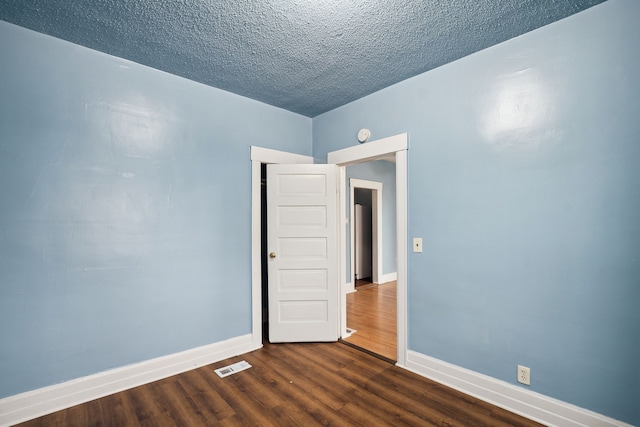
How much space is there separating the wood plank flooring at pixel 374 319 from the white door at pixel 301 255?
39 centimetres

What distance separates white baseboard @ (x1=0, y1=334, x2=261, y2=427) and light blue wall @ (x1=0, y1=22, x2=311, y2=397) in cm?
6

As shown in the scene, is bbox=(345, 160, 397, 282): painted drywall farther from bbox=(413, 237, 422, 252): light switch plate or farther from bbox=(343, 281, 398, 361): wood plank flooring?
bbox=(413, 237, 422, 252): light switch plate

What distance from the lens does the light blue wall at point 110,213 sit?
190 cm

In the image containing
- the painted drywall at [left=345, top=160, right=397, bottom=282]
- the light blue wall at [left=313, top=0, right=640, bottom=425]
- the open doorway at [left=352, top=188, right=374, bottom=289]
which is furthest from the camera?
the open doorway at [left=352, top=188, right=374, bottom=289]

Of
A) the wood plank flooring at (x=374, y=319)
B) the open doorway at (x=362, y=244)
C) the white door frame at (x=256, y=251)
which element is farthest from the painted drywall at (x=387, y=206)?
the white door frame at (x=256, y=251)

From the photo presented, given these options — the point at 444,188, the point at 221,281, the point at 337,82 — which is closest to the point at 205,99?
the point at 337,82

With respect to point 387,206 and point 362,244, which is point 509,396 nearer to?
point 387,206

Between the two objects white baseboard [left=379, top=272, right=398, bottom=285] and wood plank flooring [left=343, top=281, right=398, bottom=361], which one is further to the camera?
white baseboard [left=379, top=272, right=398, bottom=285]

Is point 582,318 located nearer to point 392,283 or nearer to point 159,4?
point 159,4

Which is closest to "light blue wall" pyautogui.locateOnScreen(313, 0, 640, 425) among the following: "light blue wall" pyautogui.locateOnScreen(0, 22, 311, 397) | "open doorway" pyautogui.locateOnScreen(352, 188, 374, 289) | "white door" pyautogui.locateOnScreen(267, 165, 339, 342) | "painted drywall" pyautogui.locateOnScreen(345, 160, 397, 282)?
"white door" pyautogui.locateOnScreen(267, 165, 339, 342)

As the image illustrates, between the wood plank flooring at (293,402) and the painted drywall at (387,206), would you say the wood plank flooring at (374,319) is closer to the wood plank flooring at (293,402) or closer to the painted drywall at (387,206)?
the wood plank flooring at (293,402)

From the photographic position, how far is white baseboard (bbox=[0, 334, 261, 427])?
1.86m

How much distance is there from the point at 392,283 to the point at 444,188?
4029mm

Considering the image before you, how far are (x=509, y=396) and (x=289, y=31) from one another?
2.93 m
